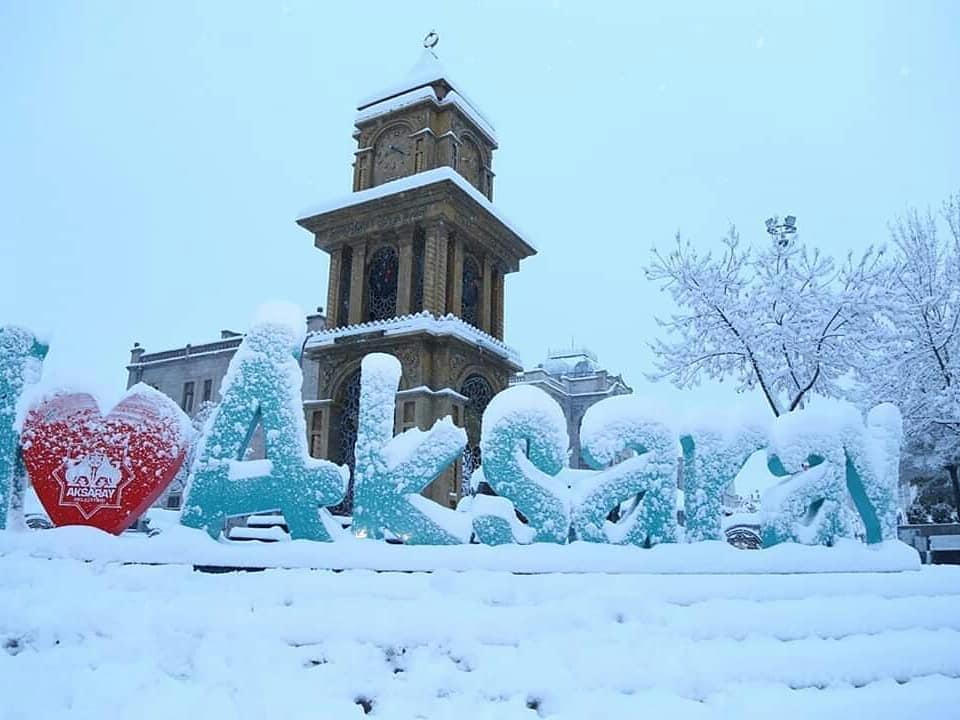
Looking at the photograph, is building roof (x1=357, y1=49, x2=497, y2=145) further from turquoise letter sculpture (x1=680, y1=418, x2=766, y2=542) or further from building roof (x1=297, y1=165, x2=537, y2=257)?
turquoise letter sculpture (x1=680, y1=418, x2=766, y2=542)

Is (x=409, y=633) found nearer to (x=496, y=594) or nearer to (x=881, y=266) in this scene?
(x=496, y=594)

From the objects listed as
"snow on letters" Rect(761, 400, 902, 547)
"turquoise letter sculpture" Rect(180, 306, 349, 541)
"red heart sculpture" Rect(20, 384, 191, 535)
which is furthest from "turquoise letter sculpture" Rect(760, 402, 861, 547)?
"red heart sculpture" Rect(20, 384, 191, 535)

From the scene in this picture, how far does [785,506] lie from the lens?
697 cm

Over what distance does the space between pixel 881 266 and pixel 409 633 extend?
1650 cm

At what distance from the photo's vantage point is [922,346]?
16000 millimetres

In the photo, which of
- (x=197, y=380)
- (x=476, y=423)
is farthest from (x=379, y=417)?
(x=197, y=380)

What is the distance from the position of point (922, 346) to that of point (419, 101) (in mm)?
14904

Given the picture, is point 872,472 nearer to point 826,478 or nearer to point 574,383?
point 826,478

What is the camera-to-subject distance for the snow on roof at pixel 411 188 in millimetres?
17688

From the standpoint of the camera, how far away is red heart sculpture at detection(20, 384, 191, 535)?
6344 mm

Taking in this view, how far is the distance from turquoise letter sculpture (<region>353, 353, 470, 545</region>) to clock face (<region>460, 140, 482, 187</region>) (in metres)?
15.0

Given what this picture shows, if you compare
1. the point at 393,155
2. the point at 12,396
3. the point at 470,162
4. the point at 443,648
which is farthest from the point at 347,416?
the point at 443,648

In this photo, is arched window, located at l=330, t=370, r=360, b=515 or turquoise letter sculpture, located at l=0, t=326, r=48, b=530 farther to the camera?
arched window, located at l=330, t=370, r=360, b=515

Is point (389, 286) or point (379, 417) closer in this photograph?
point (379, 417)
